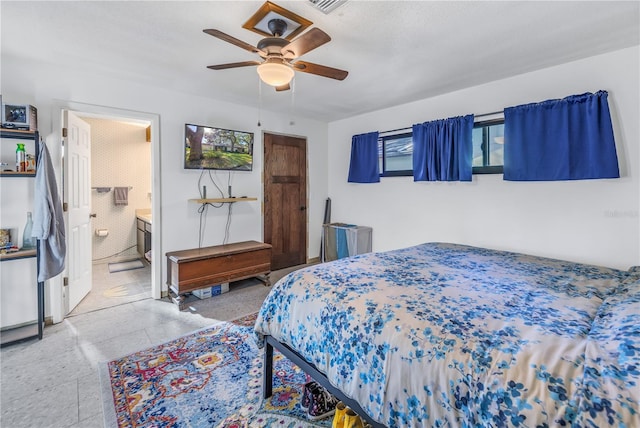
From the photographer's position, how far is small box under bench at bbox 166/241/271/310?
10.3 feet

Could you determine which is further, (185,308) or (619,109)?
(185,308)

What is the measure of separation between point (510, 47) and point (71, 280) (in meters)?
4.66

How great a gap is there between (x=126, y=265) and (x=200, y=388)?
3813 mm

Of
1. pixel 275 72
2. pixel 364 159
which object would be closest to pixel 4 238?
pixel 275 72

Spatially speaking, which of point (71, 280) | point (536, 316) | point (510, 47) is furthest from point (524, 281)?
point (71, 280)

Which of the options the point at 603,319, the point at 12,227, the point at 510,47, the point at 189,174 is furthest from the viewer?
the point at 189,174

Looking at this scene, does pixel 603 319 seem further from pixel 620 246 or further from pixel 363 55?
pixel 363 55

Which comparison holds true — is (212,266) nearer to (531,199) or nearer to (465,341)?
(465,341)

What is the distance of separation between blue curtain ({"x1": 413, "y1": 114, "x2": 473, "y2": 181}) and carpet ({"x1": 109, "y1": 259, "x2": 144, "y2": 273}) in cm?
456

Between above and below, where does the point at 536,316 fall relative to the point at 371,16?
below

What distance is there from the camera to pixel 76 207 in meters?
3.13

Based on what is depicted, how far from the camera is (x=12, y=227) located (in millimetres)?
2613

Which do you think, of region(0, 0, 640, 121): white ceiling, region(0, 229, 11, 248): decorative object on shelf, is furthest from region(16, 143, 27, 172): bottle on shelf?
region(0, 0, 640, 121): white ceiling

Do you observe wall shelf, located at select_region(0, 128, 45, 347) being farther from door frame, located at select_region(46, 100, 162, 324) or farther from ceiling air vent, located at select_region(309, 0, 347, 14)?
ceiling air vent, located at select_region(309, 0, 347, 14)
